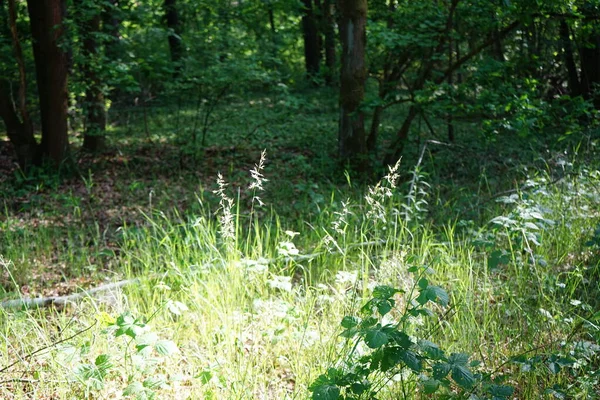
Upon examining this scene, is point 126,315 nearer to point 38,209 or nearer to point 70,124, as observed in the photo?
point 38,209

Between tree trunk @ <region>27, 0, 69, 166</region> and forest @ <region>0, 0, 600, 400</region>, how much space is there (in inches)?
1.1

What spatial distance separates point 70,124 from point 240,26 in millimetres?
3940

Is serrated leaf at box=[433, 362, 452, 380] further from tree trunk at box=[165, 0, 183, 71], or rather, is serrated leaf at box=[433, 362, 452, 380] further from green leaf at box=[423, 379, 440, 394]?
tree trunk at box=[165, 0, 183, 71]

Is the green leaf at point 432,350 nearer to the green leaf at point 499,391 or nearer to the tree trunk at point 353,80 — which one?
the green leaf at point 499,391

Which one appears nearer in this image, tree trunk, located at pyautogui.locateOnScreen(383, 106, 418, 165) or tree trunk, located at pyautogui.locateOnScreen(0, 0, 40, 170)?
tree trunk, located at pyautogui.locateOnScreen(383, 106, 418, 165)

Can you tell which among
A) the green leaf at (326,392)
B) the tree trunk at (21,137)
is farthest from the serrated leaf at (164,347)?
the tree trunk at (21,137)

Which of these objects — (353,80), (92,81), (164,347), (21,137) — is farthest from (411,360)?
(21,137)

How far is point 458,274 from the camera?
3629 mm

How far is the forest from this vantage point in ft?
9.03

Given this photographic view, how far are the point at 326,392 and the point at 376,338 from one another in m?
0.29

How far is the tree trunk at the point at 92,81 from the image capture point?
301 inches

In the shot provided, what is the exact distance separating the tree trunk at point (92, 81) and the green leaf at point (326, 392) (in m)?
6.62

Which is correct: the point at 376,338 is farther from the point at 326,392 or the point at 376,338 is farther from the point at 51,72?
the point at 51,72

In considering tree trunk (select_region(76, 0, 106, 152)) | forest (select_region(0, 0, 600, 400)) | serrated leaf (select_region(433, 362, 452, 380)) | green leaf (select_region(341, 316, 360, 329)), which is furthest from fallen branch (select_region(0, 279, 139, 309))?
tree trunk (select_region(76, 0, 106, 152))
